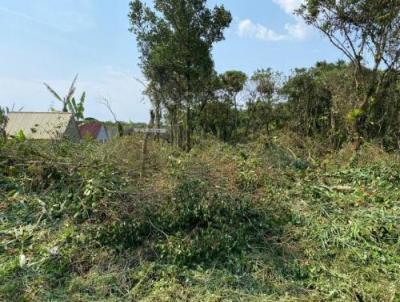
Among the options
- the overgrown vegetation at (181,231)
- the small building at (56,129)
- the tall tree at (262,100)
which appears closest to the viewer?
the overgrown vegetation at (181,231)

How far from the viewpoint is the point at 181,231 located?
4.06 m

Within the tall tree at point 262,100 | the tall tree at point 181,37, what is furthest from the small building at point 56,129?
the tall tree at point 262,100

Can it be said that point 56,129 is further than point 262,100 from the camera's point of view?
No

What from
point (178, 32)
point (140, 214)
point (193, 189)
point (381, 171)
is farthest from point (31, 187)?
point (178, 32)

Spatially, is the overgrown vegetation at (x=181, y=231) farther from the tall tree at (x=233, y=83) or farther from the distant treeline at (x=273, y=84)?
the tall tree at (x=233, y=83)

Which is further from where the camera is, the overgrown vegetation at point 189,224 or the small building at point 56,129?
the small building at point 56,129

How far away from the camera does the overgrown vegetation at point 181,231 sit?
137 inches

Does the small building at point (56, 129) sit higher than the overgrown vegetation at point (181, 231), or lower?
higher

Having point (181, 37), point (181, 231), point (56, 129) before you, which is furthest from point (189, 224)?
point (181, 37)

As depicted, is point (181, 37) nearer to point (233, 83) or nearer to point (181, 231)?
point (233, 83)

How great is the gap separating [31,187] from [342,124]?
27.2ft

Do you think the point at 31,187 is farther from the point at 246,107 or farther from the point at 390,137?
the point at 246,107

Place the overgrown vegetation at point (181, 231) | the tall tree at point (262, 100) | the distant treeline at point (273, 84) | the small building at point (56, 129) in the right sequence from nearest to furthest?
the overgrown vegetation at point (181, 231)
the small building at point (56, 129)
the distant treeline at point (273, 84)
the tall tree at point (262, 100)

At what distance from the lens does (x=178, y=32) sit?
1167 centimetres
